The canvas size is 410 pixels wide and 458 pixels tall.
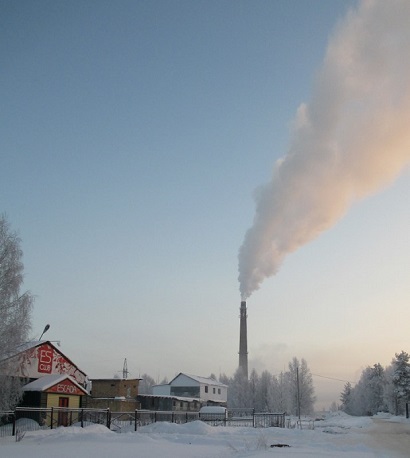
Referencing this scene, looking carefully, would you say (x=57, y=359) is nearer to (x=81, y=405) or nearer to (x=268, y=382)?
(x=81, y=405)

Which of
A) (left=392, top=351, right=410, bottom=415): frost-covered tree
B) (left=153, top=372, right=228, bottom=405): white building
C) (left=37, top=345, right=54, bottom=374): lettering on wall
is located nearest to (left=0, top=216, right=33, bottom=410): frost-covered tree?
(left=37, top=345, right=54, bottom=374): lettering on wall

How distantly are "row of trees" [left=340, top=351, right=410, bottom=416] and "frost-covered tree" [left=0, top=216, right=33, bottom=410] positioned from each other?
226ft

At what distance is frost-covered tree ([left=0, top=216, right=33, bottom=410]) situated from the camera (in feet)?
97.5

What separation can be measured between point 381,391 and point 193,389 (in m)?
56.9

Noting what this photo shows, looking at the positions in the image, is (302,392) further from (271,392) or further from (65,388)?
(65,388)

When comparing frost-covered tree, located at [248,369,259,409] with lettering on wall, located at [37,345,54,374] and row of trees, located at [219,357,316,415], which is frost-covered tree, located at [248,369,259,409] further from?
lettering on wall, located at [37,345,54,374]

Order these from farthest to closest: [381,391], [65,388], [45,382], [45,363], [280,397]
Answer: [381,391] → [280,397] → [45,363] → [65,388] → [45,382]

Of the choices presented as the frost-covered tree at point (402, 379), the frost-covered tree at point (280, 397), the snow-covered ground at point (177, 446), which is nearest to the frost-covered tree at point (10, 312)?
the snow-covered ground at point (177, 446)

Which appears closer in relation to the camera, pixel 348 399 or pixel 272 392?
pixel 272 392

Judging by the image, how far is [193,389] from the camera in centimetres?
8056

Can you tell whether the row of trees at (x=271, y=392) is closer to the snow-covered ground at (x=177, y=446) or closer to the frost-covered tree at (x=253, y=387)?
the frost-covered tree at (x=253, y=387)

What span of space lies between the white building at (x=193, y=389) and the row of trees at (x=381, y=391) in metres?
30.7

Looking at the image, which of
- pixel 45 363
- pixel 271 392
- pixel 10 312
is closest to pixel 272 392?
pixel 271 392

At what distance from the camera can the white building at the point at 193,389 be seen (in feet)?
264
